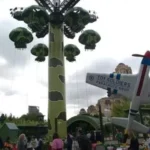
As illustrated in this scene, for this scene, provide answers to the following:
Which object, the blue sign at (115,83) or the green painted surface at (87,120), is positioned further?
the green painted surface at (87,120)

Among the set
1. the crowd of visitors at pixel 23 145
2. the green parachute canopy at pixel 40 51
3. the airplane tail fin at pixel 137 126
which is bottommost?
the crowd of visitors at pixel 23 145

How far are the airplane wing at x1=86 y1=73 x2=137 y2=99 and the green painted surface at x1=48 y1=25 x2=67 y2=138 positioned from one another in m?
5.06

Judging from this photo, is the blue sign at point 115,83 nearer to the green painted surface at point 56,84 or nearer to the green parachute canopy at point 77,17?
the green painted surface at point 56,84

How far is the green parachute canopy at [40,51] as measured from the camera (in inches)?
1121

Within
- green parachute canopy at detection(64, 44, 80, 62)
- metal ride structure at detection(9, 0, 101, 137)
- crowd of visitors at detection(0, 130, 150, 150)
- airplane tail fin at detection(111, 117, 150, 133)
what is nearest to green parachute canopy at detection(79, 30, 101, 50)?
metal ride structure at detection(9, 0, 101, 137)

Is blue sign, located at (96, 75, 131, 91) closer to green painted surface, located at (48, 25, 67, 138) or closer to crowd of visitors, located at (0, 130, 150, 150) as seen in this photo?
crowd of visitors, located at (0, 130, 150, 150)

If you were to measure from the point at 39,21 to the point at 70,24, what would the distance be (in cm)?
243

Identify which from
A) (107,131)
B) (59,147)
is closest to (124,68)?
(107,131)

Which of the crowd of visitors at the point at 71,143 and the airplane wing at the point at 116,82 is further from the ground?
the airplane wing at the point at 116,82

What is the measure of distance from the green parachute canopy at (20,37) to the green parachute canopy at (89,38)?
392cm

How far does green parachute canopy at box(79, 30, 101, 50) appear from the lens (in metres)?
27.4

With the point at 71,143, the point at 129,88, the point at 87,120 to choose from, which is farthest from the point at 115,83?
the point at 87,120

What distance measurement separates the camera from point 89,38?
27312 mm

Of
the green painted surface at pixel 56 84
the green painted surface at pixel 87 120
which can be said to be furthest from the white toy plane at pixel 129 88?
the green painted surface at pixel 87 120
